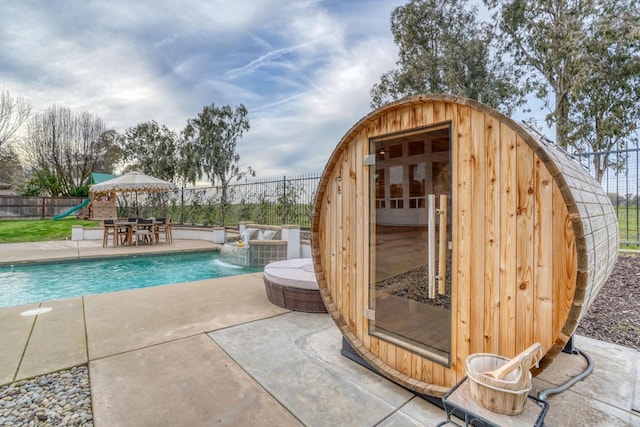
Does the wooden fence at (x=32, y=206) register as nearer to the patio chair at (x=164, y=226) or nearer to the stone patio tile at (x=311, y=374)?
the patio chair at (x=164, y=226)

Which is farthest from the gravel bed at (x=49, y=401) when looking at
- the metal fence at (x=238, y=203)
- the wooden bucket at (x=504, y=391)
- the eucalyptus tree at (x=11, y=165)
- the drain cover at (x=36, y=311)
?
the eucalyptus tree at (x=11, y=165)

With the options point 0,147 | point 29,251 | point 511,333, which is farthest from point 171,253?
point 0,147

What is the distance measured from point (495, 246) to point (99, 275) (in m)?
8.46

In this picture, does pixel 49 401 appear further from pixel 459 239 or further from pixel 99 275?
pixel 99 275

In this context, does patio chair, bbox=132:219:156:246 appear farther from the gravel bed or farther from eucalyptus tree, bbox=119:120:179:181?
the gravel bed

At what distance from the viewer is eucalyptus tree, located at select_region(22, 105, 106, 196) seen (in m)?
22.1

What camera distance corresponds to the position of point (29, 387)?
2322 millimetres

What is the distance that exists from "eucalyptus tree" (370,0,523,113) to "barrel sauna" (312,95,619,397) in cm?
1014

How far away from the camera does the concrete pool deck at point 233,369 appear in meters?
2.02

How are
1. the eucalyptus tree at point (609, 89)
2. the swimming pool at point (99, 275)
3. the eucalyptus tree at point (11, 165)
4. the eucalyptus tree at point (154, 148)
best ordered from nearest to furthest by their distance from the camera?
the swimming pool at point (99, 275), the eucalyptus tree at point (609, 89), the eucalyptus tree at point (154, 148), the eucalyptus tree at point (11, 165)

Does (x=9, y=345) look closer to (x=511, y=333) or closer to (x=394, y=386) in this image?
(x=394, y=386)

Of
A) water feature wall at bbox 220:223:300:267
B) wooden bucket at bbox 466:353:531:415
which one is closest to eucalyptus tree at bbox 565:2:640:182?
water feature wall at bbox 220:223:300:267

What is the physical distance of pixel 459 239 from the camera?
2029 millimetres

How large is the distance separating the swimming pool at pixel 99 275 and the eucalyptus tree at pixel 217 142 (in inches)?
246
